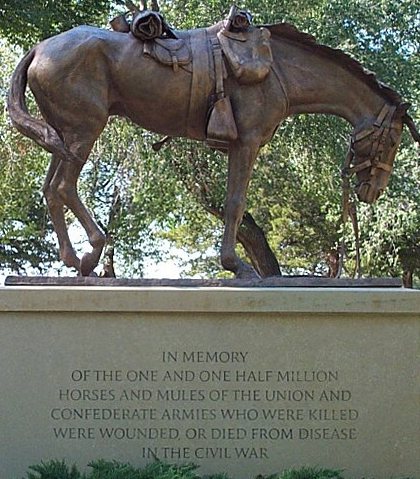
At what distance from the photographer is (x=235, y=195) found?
6645 millimetres

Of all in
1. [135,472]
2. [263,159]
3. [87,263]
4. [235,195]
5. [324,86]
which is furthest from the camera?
[263,159]

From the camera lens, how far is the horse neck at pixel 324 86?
6797mm

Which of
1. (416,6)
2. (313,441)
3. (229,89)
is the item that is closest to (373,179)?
(229,89)

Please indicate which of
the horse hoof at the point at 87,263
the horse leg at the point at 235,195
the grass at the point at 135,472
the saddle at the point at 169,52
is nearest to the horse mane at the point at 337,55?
the saddle at the point at 169,52

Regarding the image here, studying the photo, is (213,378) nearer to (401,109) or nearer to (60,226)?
(60,226)

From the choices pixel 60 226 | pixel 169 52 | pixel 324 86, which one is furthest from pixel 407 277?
pixel 60 226

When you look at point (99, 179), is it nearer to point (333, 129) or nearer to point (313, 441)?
point (333, 129)

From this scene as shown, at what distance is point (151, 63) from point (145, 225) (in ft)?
47.4

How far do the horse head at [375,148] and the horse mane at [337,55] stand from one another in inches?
4.8

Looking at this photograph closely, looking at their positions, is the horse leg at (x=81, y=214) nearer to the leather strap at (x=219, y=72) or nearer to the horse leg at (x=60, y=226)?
the horse leg at (x=60, y=226)

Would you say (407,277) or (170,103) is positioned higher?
(170,103)

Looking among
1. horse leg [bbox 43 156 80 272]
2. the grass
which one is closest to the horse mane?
horse leg [bbox 43 156 80 272]

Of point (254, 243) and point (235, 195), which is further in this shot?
point (254, 243)

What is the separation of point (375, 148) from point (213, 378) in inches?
95.3
